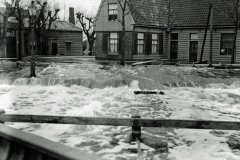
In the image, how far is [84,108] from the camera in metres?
14.2

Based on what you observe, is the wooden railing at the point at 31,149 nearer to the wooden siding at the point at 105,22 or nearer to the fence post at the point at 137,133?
the fence post at the point at 137,133

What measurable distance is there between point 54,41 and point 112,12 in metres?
16.9

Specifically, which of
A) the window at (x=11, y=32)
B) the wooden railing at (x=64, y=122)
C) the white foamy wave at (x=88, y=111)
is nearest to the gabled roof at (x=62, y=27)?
the window at (x=11, y=32)

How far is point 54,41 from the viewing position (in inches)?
1795

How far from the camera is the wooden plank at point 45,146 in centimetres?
369

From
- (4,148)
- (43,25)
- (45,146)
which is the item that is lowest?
(4,148)

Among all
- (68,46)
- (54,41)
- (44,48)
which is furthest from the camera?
(68,46)

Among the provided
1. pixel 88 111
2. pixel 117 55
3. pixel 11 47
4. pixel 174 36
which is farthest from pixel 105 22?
pixel 88 111

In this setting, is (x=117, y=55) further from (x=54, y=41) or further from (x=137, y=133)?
(x=137, y=133)

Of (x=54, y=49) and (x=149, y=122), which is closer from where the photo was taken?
(x=149, y=122)

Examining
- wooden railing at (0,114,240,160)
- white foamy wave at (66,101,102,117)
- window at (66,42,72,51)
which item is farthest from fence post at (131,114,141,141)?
window at (66,42,72,51)

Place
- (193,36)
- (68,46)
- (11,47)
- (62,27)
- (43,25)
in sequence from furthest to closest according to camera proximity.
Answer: (68,46)
(62,27)
(43,25)
(11,47)
(193,36)

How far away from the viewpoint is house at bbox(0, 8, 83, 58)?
138ft

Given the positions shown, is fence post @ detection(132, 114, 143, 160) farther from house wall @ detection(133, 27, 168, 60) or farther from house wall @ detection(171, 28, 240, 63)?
house wall @ detection(171, 28, 240, 63)
